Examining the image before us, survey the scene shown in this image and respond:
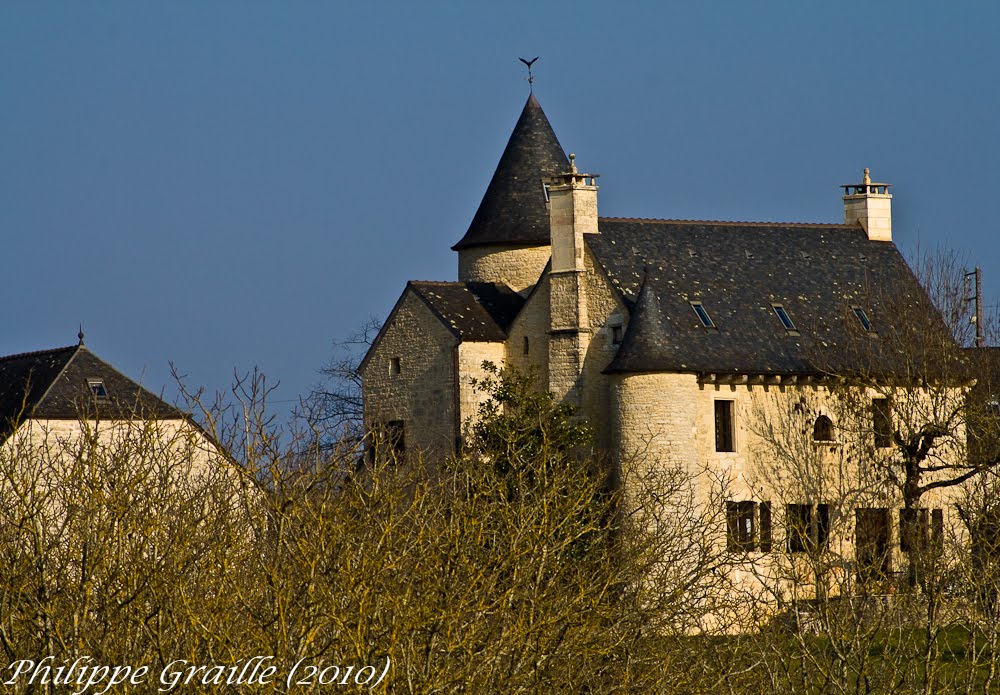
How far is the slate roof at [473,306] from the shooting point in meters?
40.1

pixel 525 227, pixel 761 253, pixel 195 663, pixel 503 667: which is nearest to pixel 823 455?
pixel 761 253

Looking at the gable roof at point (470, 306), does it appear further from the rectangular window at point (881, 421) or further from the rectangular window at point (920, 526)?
the rectangular window at point (920, 526)

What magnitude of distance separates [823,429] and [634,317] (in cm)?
492

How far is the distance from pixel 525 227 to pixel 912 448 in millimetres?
10285

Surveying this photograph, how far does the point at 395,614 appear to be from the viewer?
48.3ft

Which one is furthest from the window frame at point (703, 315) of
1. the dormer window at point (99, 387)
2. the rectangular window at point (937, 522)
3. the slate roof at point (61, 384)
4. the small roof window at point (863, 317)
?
the dormer window at point (99, 387)

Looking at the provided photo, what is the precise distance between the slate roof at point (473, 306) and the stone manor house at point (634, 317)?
0.15 ft

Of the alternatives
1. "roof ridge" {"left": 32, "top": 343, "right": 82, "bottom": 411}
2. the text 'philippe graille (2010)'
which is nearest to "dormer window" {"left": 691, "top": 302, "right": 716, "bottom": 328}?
"roof ridge" {"left": 32, "top": 343, "right": 82, "bottom": 411}

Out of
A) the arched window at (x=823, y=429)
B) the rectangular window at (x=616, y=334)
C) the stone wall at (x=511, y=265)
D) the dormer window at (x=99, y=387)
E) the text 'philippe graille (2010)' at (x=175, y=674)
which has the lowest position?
the text 'philippe graille (2010)' at (x=175, y=674)

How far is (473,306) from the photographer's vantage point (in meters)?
41.1

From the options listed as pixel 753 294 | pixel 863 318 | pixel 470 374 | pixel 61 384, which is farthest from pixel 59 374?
pixel 863 318

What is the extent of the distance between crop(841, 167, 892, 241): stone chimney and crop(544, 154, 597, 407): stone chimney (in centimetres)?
776

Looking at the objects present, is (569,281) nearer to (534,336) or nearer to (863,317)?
(534,336)

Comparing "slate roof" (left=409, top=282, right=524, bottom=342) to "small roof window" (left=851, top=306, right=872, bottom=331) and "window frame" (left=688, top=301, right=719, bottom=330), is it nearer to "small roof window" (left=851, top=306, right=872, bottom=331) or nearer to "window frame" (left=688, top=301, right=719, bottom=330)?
"window frame" (left=688, top=301, right=719, bottom=330)
